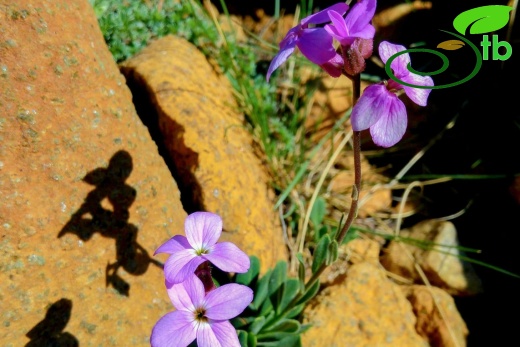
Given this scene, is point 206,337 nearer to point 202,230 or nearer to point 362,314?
point 202,230

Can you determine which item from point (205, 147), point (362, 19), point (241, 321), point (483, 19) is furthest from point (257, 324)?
point (483, 19)

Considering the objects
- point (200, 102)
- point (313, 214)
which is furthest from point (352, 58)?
point (313, 214)

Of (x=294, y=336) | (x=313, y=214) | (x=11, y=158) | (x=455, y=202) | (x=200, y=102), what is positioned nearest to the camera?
(x=11, y=158)

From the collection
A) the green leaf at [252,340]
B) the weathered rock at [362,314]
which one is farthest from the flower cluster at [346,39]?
the weathered rock at [362,314]

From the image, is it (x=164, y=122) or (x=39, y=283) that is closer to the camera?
(x=39, y=283)

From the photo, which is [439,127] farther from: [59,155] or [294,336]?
[59,155]

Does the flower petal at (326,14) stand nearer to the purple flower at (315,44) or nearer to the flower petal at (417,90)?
the purple flower at (315,44)

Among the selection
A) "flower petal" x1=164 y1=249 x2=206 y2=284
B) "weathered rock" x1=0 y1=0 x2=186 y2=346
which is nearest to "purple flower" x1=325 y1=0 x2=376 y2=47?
"flower petal" x1=164 y1=249 x2=206 y2=284

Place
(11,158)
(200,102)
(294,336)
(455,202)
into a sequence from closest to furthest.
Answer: (11,158) < (294,336) < (200,102) < (455,202)
